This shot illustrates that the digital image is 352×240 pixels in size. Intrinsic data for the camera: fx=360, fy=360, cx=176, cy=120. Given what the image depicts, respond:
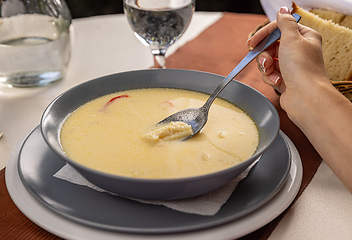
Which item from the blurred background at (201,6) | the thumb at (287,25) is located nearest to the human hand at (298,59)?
the thumb at (287,25)

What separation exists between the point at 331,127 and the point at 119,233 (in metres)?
0.53

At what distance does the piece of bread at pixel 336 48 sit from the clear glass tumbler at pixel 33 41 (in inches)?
39.2

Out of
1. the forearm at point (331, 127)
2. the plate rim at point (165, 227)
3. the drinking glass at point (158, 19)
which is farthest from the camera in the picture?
the drinking glass at point (158, 19)

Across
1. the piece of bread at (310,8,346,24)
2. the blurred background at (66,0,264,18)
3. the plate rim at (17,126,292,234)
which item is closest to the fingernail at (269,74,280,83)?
the piece of bread at (310,8,346,24)

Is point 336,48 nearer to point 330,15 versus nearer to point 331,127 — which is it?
point 330,15

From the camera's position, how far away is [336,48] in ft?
4.25

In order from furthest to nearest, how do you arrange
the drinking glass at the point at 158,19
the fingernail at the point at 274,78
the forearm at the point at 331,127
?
the drinking glass at the point at 158,19
the fingernail at the point at 274,78
the forearm at the point at 331,127

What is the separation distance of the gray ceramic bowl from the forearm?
9 centimetres

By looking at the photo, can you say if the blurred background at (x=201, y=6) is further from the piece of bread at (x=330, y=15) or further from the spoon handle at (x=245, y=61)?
the spoon handle at (x=245, y=61)

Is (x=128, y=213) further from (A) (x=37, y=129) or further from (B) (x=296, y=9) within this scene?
(B) (x=296, y=9)

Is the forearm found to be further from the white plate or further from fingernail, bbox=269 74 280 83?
fingernail, bbox=269 74 280 83

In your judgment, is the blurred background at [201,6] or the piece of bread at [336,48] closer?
the piece of bread at [336,48]

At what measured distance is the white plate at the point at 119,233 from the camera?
0.69 metres

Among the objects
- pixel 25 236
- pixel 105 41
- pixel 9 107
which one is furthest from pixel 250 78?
pixel 25 236
